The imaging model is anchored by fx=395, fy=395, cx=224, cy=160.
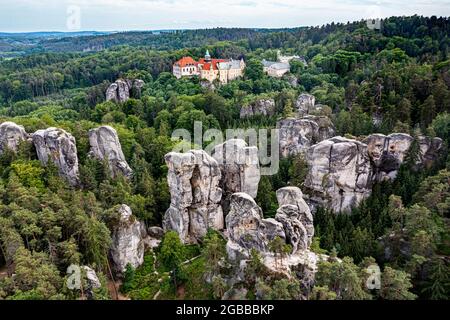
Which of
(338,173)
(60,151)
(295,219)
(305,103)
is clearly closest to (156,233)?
(60,151)

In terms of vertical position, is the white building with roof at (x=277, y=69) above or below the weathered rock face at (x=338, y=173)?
above

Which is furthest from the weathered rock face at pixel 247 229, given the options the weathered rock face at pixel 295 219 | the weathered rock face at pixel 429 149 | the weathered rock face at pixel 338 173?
the weathered rock face at pixel 429 149

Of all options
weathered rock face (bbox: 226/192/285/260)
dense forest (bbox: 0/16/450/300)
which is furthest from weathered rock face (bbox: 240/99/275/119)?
weathered rock face (bbox: 226/192/285/260)

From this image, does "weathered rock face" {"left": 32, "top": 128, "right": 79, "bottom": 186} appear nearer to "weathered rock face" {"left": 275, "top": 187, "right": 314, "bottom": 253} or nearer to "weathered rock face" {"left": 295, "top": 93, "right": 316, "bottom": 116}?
"weathered rock face" {"left": 275, "top": 187, "right": 314, "bottom": 253}

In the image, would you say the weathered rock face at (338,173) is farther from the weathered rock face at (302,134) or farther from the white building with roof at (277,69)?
the white building with roof at (277,69)

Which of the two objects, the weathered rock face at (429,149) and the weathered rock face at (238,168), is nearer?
the weathered rock face at (238,168)

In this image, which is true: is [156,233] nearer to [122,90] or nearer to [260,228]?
[260,228]
